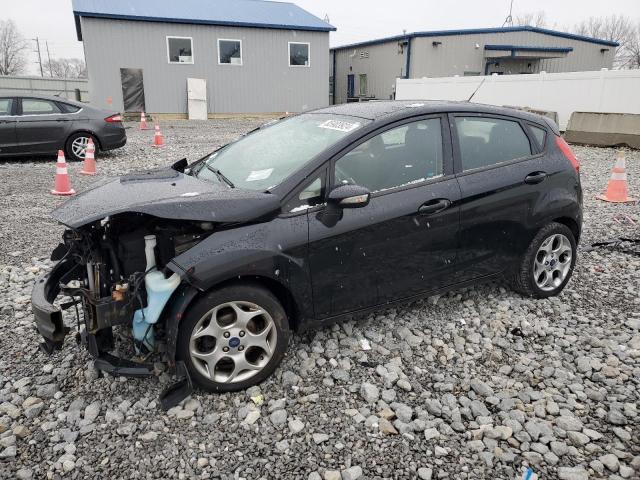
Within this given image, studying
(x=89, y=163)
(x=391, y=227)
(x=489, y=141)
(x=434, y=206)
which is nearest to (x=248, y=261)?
(x=391, y=227)

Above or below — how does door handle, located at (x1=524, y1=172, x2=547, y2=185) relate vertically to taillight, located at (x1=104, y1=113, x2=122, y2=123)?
below

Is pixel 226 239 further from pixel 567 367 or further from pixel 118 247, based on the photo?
pixel 567 367

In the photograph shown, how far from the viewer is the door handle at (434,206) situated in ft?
11.2

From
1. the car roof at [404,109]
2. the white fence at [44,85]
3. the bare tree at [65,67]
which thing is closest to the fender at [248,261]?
the car roof at [404,109]

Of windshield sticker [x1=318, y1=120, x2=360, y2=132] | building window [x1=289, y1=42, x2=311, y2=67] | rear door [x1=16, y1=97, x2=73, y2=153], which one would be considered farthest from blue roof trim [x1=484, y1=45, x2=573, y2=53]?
windshield sticker [x1=318, y1=120, x2=360, y2=132]

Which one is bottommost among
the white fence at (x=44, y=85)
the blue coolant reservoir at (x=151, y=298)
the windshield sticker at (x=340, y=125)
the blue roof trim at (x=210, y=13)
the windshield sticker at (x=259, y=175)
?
the blue coolant reservoir at (x=151, y=298)

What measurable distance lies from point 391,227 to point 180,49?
2170 cm

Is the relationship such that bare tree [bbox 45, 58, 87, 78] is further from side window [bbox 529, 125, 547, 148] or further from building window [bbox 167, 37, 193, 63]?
side window [bbox 529, 125, 547, 148]

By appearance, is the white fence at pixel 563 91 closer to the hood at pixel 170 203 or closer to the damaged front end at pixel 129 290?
the hood at pixel 170 203

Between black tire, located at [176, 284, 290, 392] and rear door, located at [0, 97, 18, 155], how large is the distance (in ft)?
31.2

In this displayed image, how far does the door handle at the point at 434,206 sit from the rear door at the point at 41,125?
9579mm

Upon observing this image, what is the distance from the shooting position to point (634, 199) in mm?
7973

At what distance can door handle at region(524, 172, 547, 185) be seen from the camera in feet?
12.9

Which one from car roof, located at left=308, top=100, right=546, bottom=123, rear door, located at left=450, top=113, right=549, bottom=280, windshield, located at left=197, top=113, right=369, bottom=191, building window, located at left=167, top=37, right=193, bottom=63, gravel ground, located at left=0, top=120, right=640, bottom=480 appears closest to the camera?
gravel ground, located at left=0, top=120, right=640, bottom=480
